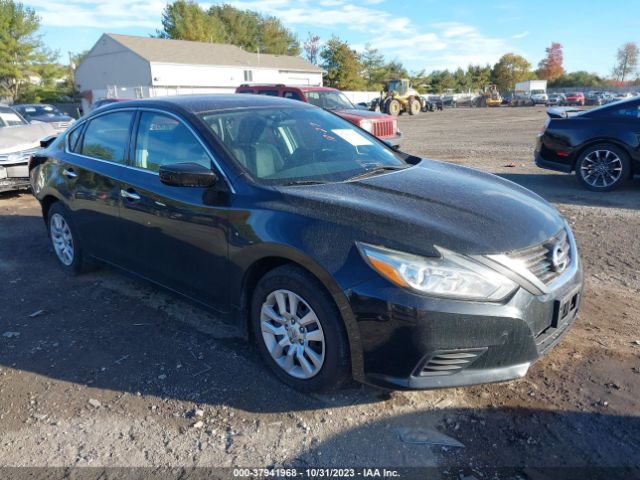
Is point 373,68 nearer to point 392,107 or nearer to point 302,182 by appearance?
point 392,107

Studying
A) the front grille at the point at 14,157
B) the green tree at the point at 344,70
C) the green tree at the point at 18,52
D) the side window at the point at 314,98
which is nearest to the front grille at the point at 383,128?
the side window at the point at 314,98

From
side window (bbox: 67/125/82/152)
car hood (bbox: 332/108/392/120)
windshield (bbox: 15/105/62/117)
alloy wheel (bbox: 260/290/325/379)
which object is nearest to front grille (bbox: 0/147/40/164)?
side window (bbox: 67/125/82/152)

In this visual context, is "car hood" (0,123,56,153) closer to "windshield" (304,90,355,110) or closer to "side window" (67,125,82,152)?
"side window" (67,125,82,152)

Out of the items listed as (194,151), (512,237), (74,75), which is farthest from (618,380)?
(74,75)

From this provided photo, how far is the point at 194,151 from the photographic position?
3.42m

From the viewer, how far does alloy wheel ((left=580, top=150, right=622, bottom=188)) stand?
7.75 meters

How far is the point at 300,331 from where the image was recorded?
287cm

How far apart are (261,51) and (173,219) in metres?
84.0

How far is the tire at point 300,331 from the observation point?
2672mm

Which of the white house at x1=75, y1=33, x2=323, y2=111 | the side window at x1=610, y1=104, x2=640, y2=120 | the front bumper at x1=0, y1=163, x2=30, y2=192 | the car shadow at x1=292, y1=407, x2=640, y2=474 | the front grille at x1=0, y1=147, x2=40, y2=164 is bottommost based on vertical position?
the car shadow at x1=292, y1=407, x2=640, y2=474

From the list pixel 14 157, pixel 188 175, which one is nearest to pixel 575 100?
pixel 14 157

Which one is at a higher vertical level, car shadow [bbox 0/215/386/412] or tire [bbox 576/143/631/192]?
tire [bbox 576/143/631/192]

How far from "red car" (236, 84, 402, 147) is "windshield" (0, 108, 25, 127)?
18.7ft

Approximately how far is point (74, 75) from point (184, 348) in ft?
183
